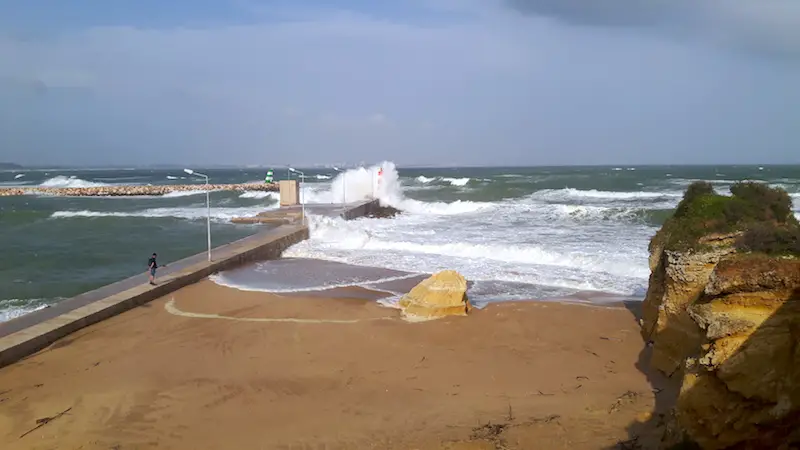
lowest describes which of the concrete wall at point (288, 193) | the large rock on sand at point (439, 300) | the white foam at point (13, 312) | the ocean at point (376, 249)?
the white foam at point (13, 312)

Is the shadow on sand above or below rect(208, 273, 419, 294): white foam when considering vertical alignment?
above

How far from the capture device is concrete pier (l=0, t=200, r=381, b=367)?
943 cm

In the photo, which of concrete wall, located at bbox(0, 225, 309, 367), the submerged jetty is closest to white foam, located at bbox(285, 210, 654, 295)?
concrete wall, located at bbox(0, 225, 309, 367)

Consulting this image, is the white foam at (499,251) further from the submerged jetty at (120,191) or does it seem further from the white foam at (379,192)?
the submerged jetty at (120,191)

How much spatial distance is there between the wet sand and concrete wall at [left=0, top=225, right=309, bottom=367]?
23 cm

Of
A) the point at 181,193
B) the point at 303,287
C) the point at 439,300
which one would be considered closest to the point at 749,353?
the point at 439,300

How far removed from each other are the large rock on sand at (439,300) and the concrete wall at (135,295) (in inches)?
219

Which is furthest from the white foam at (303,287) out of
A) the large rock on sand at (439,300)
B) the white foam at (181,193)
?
the white foam at (181,193)

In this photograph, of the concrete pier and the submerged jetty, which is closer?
the concrete pier

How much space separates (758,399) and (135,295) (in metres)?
11.4

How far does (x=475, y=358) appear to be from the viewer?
8.93 metres

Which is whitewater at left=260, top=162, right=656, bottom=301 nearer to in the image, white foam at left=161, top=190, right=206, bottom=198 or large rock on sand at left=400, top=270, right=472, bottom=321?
large rock on sand at left=400, top=270, right=472, bottom=321

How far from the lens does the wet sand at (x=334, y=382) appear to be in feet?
20.9

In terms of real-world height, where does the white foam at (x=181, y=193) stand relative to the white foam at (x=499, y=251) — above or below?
above
